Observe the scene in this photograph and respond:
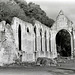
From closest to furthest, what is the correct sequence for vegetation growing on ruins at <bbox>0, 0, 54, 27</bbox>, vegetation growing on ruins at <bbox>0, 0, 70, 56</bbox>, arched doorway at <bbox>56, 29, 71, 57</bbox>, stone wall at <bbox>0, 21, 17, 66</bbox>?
stone wall at <bbox>0, 21, 17, 66</bbox>
vegetation growing on ruins at <bbox>0, 0, 70, 56</bbox>
vegetation growing on ruins at <bbox>0, 0, 54, 27</bbox>
arched doorway at <bbox>56, 29, 71, 57</bbox>

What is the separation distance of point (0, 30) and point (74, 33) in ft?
84.5

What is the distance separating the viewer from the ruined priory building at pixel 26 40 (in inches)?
1270

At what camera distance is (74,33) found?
53.6 metres

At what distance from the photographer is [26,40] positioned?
39500mm

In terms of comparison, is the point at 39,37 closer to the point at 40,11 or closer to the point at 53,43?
the point at 53,43

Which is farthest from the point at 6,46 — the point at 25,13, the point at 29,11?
the point at 29,11

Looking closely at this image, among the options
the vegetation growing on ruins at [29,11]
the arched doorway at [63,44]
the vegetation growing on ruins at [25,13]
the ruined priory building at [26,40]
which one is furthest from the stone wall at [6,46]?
the arched doorway at [63,44]

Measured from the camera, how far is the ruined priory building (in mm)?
32250

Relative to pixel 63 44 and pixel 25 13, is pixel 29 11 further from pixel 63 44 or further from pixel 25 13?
pixel 63 44

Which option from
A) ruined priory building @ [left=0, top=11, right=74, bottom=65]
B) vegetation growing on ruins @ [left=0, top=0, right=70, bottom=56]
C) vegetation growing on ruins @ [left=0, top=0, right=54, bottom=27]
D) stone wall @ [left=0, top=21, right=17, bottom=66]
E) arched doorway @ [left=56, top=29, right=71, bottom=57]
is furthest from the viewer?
arched doorway @ [left=56, top=29, right=71, bottom=57]

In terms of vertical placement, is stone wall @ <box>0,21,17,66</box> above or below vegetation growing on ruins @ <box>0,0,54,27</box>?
below

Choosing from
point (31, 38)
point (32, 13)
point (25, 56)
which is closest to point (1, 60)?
point (25, 56)

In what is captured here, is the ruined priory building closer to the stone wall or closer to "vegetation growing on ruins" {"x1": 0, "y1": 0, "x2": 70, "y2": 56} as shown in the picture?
the stone wall

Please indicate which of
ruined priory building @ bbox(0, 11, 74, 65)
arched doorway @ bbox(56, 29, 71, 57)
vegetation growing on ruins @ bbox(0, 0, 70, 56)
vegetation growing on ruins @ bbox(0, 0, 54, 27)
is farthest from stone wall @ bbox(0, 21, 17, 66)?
arched doorway @ bbox(56, 29, 71, 57)
